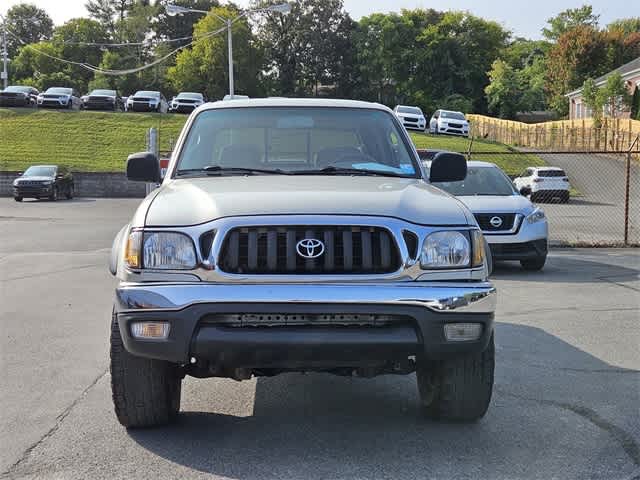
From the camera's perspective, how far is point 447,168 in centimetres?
587

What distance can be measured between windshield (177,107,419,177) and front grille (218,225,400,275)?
1191 mm

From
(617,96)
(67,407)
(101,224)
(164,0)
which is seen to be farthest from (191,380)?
(164,0)

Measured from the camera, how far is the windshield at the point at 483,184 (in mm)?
12969

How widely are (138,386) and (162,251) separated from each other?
75 centimetres

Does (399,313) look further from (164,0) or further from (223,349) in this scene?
(164,0)

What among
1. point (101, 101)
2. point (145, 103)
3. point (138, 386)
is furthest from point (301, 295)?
point (101, 101)

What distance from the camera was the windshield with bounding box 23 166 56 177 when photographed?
103ft

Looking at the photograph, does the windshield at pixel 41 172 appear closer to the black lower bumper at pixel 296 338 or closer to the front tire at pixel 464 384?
the front tire at pixel 464 384

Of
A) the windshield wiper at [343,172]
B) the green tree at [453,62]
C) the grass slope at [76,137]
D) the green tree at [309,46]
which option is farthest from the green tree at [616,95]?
the windshield wiper at [343,172]

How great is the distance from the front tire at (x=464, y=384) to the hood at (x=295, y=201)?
30.5 inches

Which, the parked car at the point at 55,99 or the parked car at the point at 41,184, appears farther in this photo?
the parked car at the point at 55,99

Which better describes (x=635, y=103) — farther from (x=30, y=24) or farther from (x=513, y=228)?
(x=30, y=24)

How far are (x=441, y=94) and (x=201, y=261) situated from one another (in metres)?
80.0

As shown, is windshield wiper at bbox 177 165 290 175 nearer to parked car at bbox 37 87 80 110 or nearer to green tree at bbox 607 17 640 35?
parked car at bbox 37 87 80 110
